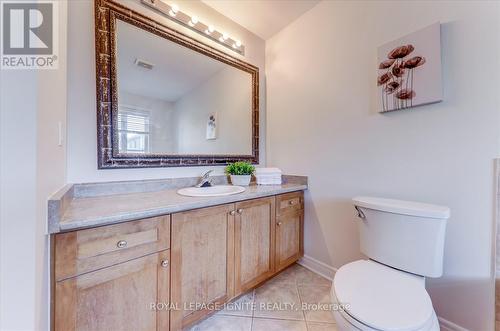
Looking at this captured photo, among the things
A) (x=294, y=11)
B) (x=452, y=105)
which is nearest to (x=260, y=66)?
(x=294, y=11)

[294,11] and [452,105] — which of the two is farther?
[294,11]

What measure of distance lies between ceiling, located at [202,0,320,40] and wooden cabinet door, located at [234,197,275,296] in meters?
1.66

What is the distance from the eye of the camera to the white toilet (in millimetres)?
769

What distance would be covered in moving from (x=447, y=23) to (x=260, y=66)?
1500mm

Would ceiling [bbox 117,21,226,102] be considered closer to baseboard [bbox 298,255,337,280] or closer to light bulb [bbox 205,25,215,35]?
light bulb [bbox 205,25,215,35]

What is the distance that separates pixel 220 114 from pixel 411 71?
142cm

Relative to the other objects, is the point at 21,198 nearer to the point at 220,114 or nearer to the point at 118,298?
the point at 118,298

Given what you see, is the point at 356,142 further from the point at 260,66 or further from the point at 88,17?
the point at 88,17

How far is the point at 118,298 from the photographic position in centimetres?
89

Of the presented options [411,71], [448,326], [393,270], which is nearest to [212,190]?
[393,270]

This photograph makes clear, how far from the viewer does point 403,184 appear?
127 centimetres

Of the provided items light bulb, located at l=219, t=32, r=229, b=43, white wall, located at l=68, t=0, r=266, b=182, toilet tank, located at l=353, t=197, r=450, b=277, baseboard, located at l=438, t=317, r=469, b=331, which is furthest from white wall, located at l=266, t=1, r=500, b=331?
white wall, located at l=68, t=0, r=266, b=182

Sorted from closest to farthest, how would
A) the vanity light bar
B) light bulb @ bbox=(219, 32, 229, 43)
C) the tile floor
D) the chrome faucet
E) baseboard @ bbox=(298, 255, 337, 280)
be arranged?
the tile floor → the vanity light bar → the chrome faucet → baseboard @ bbox=(298, 255, 337, 280) → light bulb @ bbox=(219, 32, 229, 43)

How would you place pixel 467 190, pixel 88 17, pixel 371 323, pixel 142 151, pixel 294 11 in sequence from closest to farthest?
pixel 371 323 → pixel 467 190 → pixel 88 17 → pixel 142 151 → pixel 294 11
